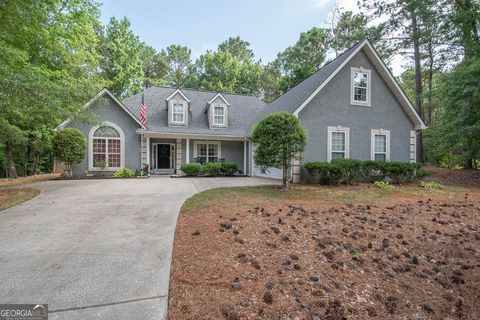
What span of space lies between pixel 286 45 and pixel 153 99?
22.2 m

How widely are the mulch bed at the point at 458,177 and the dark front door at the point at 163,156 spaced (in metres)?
16.2

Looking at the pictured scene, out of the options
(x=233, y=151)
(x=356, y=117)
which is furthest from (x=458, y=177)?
(x=233, y=151)

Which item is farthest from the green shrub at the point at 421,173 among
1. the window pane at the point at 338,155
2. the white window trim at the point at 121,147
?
the white window trim at the point at 121,147

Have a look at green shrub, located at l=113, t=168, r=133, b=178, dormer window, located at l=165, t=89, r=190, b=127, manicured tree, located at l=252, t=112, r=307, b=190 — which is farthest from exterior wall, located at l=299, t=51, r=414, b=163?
green shrub, located at l=113, t=168, r=133, b=178

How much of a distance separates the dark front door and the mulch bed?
16.2 metres

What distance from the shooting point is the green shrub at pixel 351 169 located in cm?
1036

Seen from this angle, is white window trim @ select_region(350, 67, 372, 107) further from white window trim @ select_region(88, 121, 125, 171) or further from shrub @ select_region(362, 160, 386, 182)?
white window trim @ select_region(88, 121, 125, 171)

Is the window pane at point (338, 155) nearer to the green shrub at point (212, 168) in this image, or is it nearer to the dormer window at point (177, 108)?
the green shrub at point (212, 168)

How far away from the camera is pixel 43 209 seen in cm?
601

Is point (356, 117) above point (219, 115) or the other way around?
the other way around

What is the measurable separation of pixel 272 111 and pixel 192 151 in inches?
234

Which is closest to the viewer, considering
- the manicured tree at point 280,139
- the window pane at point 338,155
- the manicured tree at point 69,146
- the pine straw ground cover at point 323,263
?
the pine straw ground cover at point 323,263

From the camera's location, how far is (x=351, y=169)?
10648mm

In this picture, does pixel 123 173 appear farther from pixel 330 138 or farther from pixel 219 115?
pixel 330 138
